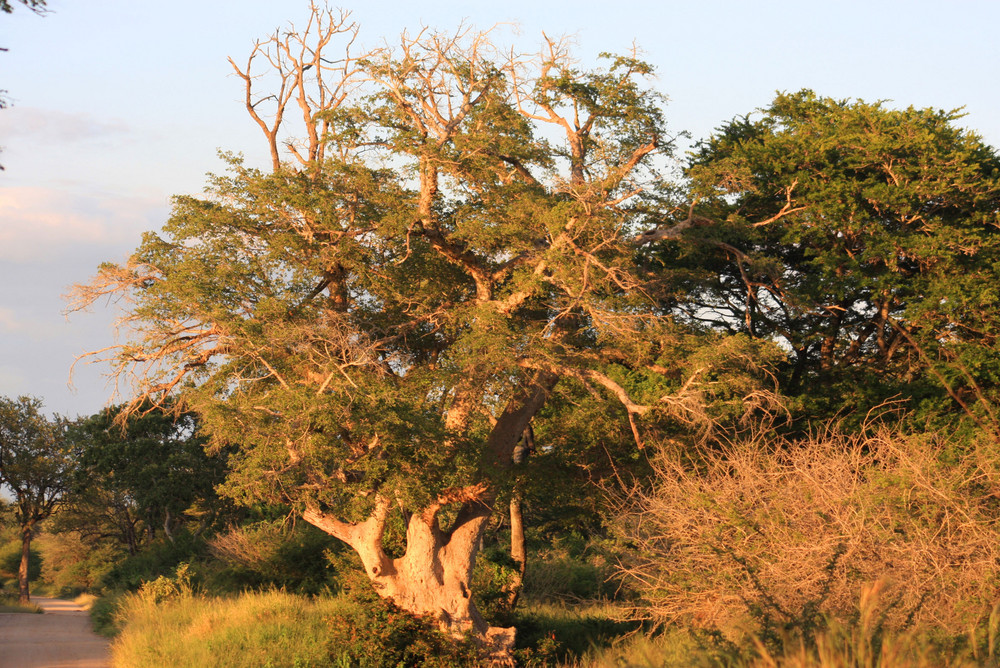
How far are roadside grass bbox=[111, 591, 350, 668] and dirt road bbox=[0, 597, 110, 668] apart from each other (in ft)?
2.06

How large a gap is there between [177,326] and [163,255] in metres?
1.59

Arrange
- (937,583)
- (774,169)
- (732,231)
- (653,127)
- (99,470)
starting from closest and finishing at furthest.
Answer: (937,583)
(653,127)
(732,231)
(774,169)
(99,470)

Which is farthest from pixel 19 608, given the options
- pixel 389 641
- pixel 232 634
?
pixel 389 641

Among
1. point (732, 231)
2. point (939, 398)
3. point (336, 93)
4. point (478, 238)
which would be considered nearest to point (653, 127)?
point (732, 231)

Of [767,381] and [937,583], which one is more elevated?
[767,381]

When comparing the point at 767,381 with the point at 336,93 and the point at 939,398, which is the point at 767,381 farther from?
the point at 336,93

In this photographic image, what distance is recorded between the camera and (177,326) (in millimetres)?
15211

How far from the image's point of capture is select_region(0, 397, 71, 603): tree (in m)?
36.0

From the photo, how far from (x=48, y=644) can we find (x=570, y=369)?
13.1 m

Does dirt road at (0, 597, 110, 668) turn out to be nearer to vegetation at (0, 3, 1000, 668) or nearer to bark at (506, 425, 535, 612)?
vegetation at (0, 3, 1000, 668)

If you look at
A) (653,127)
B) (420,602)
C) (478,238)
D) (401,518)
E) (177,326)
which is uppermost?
(653,127)

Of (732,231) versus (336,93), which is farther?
(732,231)

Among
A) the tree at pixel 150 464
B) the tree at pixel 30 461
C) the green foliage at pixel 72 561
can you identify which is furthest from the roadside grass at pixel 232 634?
the green foliage at pixel 72 561

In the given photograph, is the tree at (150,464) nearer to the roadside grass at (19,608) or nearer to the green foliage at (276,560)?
the roadside grass at (19,608)
